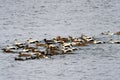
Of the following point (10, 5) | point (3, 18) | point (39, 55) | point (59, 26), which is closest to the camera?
point (39, 55)

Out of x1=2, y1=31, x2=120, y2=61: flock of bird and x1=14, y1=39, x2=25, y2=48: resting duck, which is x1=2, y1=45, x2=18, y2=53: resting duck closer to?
x1=2, y1=31, x2=120, y2=61: flock of bird

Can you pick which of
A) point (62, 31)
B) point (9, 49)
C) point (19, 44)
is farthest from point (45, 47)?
point (62, 31)

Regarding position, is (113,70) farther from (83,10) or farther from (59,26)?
(83,10)

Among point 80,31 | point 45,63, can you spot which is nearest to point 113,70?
point 45,63

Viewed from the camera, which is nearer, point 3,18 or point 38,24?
point 38,24

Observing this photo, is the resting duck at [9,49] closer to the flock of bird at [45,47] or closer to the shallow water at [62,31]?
the flock of bird at [45,47]

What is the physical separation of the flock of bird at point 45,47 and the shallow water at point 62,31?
805 mm

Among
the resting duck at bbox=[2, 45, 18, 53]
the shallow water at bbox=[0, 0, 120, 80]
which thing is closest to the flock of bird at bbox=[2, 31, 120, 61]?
the resting duck at bbox=[2, 45, 18, 53]

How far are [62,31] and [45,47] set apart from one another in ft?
39.5

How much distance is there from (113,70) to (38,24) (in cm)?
2691

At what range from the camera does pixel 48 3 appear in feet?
307

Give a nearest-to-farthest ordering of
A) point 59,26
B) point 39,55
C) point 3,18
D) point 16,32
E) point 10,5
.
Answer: point 39,55 → point 16,32 → point 59,26 → point 3,18 → point 10,5

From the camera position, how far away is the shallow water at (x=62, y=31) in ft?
117

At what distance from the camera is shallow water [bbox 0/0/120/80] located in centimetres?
3553
